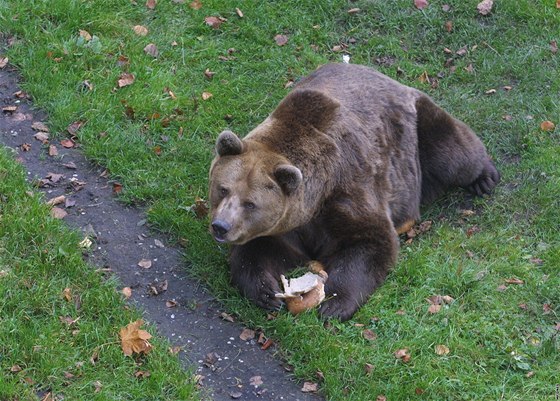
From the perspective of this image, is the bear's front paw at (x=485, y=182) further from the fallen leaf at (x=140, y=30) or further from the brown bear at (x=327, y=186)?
the fallen leaf at (x=140, y=30)

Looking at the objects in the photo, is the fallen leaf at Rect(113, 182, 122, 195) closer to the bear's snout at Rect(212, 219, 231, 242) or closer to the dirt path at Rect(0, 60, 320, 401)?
the dirt path at Rect(0, 60, 320, 401)

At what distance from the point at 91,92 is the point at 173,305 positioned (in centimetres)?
304

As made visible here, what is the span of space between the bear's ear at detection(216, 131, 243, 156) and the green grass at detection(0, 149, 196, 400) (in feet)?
4.34

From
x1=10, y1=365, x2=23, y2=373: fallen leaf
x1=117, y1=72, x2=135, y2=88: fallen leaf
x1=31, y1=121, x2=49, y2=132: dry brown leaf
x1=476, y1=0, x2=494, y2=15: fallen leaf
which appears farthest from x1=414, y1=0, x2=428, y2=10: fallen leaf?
x1=10, y1=365, x2=23, y2=373: fallen leaf

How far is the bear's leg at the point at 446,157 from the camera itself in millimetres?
9117

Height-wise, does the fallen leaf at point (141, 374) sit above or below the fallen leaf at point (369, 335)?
above

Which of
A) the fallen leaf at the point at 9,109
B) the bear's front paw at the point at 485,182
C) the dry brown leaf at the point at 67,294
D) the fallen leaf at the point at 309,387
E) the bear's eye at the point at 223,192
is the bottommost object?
the bear's front paw at the point at 485,182

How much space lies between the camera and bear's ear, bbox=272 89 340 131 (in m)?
7.77

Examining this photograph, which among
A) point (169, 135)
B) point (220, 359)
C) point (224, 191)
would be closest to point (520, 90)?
point (169, 135)

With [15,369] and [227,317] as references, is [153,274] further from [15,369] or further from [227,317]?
[15,369]

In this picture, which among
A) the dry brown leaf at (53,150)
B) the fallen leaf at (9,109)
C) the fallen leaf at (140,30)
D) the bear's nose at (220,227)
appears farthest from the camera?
the fallen leaf at (140,30)

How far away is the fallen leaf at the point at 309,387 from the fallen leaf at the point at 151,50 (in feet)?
15.6

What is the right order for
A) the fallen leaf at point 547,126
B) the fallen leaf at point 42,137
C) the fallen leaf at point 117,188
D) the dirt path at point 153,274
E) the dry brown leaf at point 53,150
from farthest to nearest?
1. the fallen leaf at point 547,126
2. the fallen leaf at point 42,137
3. the dry brown leaf at point 53,150
4. the fallen leaf at point 117,188
5. the dirt path at point 153,274

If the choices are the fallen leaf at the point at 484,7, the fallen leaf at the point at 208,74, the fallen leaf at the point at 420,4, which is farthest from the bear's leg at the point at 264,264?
the fallen leaf at the point at 484,7
